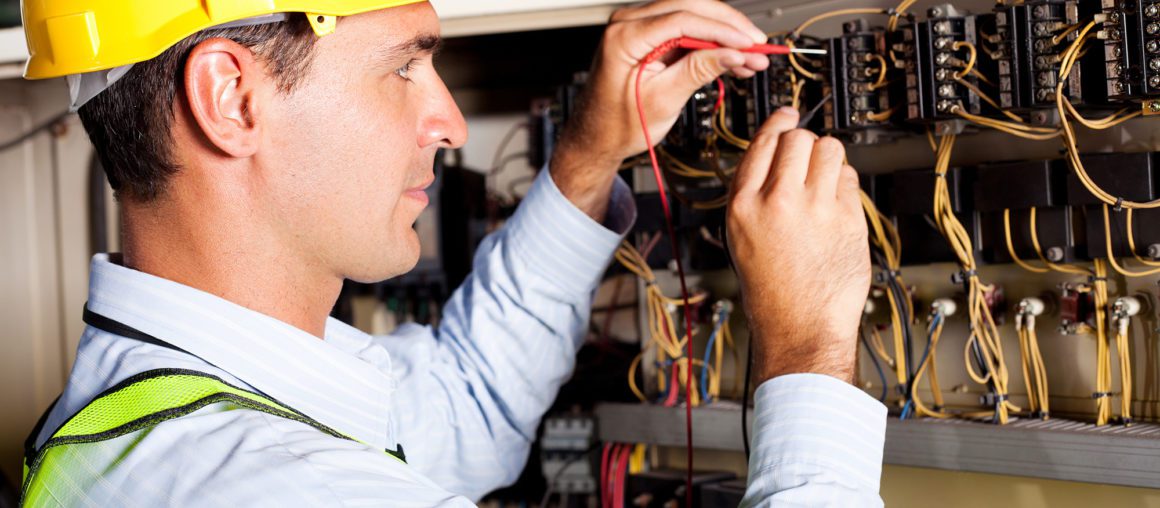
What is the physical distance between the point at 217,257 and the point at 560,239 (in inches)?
18.5

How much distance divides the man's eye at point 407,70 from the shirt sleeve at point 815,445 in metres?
0.50

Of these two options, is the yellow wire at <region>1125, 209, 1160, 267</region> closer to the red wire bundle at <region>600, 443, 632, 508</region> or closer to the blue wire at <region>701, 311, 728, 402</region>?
the blue wire at <region>701, 311, 728, 402</region>

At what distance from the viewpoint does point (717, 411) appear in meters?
1.32

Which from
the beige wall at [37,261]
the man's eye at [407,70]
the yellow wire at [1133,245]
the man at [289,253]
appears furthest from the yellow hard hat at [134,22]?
the beige wall at [37,261]

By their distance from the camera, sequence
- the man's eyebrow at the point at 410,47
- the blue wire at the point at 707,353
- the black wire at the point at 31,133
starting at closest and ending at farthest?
the man's eyebrow at the point at 410,47, the blue wire at the point at 707,353, the black wire at the point at 31,133

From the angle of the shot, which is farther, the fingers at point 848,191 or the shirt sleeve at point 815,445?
the fingers at point 848,191

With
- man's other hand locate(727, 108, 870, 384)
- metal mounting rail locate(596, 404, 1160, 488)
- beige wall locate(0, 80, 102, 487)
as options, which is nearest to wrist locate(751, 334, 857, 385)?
Result: man's other hand locate(727, 108, 870, 384)

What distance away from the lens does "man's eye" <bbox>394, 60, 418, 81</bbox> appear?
1.06m

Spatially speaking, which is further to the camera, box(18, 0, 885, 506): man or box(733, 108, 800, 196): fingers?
box(733, 108, 800, 196): fingers

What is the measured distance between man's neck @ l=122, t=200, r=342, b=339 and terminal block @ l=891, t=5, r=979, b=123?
2.27 feet

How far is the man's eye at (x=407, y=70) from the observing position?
1.06m

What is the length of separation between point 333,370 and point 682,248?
563 mm

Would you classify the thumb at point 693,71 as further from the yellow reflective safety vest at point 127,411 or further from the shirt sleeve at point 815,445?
the yellow reflective safety vest at point 127,411

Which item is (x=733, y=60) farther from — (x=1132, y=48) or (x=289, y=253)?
(x=289, y=253)
